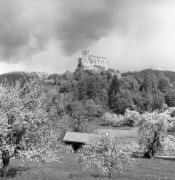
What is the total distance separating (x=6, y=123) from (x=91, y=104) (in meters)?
168

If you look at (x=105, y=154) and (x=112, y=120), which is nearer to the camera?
(x=105, y=154)

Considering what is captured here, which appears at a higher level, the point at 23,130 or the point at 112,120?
the point at 112,120

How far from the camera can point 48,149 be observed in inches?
1096

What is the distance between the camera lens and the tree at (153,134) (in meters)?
67.9

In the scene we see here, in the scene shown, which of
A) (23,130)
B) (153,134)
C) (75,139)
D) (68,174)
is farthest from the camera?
(75,139)

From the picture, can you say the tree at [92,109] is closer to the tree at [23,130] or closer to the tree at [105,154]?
the tree at [105,154]

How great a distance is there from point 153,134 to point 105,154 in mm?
38909

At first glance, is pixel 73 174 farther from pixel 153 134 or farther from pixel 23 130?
pixel 153 134

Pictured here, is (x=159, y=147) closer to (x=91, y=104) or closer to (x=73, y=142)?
(x=73, y=142)

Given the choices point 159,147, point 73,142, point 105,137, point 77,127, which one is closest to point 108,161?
point 105,137

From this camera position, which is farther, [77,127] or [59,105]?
[59,105]

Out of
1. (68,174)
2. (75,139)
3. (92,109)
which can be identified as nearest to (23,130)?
(68,174)

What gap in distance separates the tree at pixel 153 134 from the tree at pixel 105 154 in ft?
118

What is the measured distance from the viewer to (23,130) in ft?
88.3
